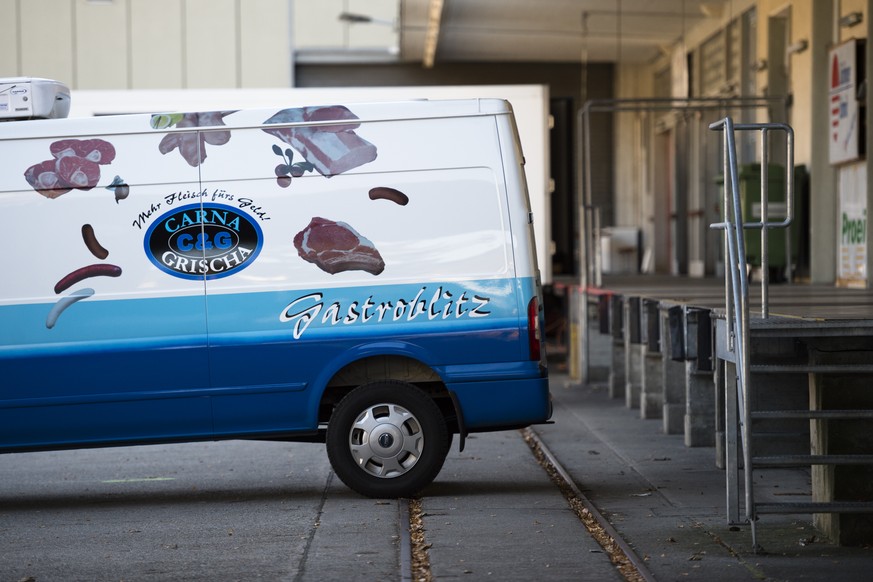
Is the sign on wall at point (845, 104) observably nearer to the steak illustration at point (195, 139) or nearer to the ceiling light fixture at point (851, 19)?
the ceiling light fixture at point (851, 19)

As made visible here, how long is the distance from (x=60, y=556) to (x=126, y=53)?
2984 cm

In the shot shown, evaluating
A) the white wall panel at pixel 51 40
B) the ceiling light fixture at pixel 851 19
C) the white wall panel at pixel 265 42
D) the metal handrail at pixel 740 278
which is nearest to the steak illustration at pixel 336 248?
the metal handrail at pixel 740 278

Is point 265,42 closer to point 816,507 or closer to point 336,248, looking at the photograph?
point 336,248

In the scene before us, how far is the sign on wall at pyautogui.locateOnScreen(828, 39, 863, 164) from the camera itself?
16.1 meters

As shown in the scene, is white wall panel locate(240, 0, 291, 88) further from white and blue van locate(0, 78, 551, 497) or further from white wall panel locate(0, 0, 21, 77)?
white and blue van locate(0, 78, 551, 497)

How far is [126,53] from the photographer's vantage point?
35.8 metres

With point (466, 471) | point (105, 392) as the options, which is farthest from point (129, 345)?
point (466, 471)

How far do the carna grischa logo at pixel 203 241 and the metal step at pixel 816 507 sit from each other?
3.60m

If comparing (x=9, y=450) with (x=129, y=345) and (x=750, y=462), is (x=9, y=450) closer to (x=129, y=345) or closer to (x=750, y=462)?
(x=129, y=345)

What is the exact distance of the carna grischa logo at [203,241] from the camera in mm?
8977

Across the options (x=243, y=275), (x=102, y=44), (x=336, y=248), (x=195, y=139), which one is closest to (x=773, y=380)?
(x=336, y=248)

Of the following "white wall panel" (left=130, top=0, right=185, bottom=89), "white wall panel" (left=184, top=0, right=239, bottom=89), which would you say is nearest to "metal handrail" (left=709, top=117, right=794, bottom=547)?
"white wall panel" (left=184, top=0, right=239, bottom=89)

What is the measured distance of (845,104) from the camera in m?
16.5

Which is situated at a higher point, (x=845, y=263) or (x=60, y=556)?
(x=845, y=263)
